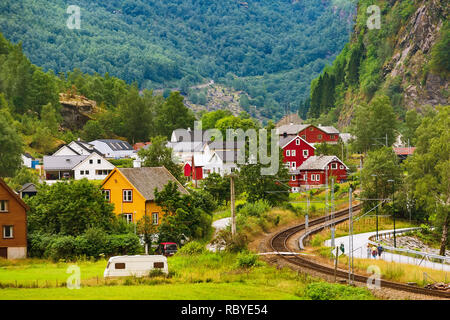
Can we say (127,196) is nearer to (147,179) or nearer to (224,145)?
(147,179)

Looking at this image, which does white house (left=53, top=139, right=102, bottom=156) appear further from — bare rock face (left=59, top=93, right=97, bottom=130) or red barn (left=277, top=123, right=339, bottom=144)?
red barn (left=277, top=123, right=339, bottom=144)

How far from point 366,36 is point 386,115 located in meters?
91.7

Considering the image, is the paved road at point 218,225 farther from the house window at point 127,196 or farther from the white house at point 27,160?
the white house at point 27,160

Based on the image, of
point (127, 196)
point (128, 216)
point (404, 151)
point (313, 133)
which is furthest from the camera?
A: point (313, 133)

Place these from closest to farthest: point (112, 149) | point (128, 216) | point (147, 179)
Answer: point (128, 216) < point (147, 179) < point (112, 149)

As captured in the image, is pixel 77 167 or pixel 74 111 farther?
pixel 74 111

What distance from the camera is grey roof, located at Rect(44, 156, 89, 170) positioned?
333 ft

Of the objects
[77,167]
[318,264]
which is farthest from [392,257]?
[77,167]

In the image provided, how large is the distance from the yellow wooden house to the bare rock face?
86470mm

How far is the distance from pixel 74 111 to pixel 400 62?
270 ft

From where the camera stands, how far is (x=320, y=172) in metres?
92.3

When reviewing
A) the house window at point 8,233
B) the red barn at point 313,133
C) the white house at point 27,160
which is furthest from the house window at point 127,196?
the red barn at point 313,133

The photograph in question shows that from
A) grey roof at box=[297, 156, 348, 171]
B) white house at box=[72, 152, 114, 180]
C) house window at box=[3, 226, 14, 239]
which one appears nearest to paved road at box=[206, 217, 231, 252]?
house window at box=[3, 226, 14, 239]
